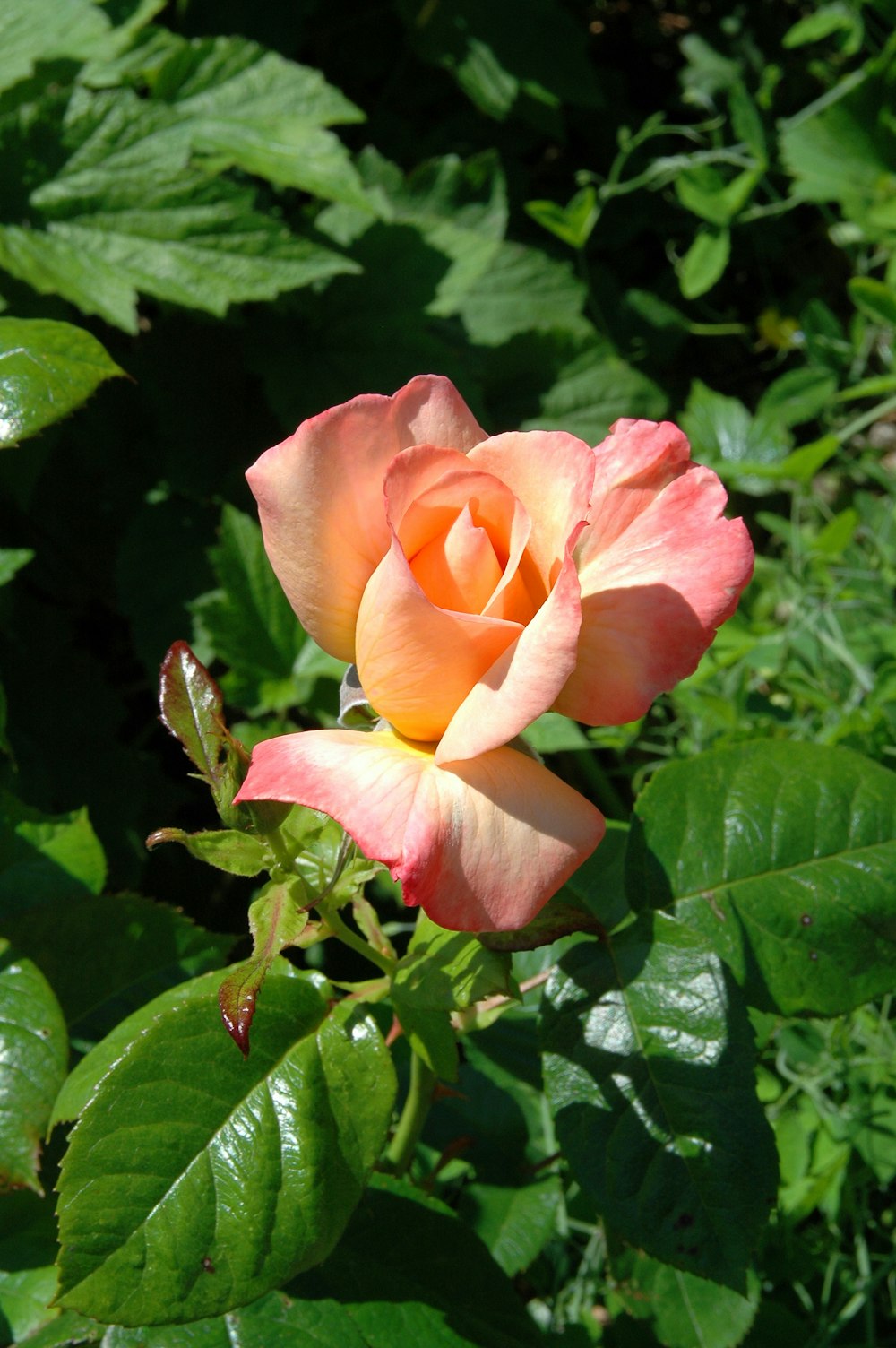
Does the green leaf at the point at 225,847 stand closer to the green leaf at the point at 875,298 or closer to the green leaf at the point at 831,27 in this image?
→ the green leaf at the point at 875,298

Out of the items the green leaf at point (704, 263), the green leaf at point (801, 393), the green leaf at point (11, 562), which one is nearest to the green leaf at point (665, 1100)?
the green leaf at point (11, 562)

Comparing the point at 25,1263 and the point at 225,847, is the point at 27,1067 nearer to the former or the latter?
the point at 25,1263

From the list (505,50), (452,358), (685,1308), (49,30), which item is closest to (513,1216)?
(685,1308)

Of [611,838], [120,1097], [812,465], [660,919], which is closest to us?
[120,1097]

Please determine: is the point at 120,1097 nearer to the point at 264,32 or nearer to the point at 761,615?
the point at 761,615

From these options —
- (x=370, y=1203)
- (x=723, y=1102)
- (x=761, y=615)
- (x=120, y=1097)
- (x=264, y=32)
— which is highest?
(x=264, y=32)

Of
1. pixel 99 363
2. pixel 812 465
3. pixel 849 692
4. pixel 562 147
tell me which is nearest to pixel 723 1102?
pixel 99 363
